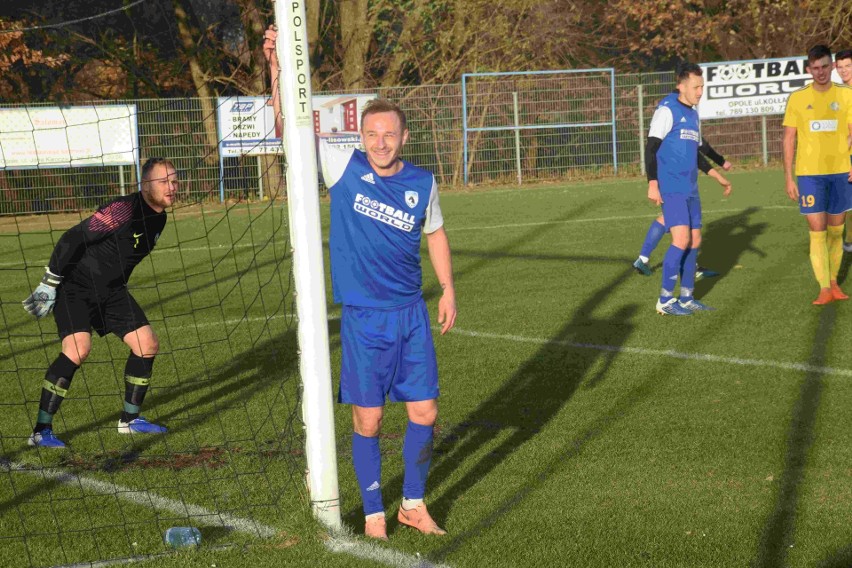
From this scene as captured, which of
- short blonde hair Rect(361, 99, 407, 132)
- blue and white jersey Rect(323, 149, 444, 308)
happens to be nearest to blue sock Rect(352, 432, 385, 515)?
blue and white jersey Rect(323, 149, 444, 308)

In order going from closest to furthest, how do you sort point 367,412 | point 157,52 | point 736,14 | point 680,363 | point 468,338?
point 367,412 < point 680,363 < point 468,338 < point 157,52 < point 736,14

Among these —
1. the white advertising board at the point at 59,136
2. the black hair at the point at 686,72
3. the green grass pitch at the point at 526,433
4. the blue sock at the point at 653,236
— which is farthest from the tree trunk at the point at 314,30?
the black hair at the point at 686,72

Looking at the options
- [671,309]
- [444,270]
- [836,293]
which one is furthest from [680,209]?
[444,270]

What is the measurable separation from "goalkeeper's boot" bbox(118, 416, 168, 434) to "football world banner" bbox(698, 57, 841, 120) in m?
19.9

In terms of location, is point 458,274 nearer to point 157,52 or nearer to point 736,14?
point 157,52

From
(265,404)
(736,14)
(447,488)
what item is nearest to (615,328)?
(265,404)

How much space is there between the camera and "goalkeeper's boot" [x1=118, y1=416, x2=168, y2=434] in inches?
270

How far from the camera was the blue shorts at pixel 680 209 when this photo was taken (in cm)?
986

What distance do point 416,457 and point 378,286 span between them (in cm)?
78

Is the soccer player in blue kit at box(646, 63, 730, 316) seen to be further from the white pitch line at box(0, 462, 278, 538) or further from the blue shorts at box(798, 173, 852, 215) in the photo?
the white pitch line at box(0, 462, 278, 538)

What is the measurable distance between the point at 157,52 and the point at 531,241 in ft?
45.0

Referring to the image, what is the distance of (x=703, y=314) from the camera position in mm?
9750

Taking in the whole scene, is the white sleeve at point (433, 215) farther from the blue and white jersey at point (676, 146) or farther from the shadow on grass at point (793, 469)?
the blue and white jersey at point (676, 146)

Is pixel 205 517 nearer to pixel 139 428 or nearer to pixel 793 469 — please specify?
pixel 139 428
